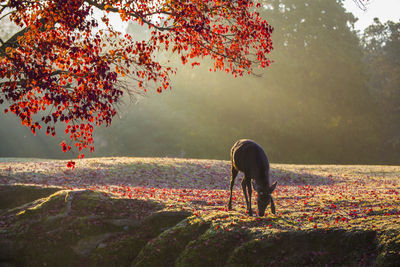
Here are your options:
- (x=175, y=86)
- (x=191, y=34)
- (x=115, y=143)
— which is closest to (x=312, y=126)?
(x=175, y=86)

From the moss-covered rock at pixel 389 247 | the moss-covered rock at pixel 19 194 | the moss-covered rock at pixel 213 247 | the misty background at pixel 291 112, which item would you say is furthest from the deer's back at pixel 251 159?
the misty background at pixel 291 112

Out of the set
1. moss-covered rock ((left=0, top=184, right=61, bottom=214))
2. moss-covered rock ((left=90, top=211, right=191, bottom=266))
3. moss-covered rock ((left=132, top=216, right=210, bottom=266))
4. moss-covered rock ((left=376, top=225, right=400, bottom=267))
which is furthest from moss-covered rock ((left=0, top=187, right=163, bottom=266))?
moss-covered rock ((left=376, top=225, right=400, bottom=267))

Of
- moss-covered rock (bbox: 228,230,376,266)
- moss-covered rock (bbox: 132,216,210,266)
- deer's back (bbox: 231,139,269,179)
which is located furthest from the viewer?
deer's back (bbox: 231,139,269,179)

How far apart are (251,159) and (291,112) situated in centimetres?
3786

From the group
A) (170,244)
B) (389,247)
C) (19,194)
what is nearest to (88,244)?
(170,244)

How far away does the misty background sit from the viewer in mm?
45084

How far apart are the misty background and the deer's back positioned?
3423cm

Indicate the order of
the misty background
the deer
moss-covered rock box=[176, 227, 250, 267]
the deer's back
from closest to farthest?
moss-covered rock box=[176, 227, 250, 267], the deer, the deer's back, the misty background

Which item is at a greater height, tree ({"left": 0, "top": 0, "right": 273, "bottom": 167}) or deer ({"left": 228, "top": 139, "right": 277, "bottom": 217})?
tree ({"left": 0, "top": 0, "right": 273, "bottom": 167})

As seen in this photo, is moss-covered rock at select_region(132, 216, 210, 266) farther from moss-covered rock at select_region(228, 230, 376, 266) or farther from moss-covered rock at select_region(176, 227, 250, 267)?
moss-covered rock at select_region(228, 230, 376, 266)

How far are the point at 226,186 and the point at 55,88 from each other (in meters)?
15.0

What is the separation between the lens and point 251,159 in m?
10.6

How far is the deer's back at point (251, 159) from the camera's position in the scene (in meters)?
10.2

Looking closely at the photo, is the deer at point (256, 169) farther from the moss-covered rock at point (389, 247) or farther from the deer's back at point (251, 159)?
the moss-covered rock at point (389, 247)
